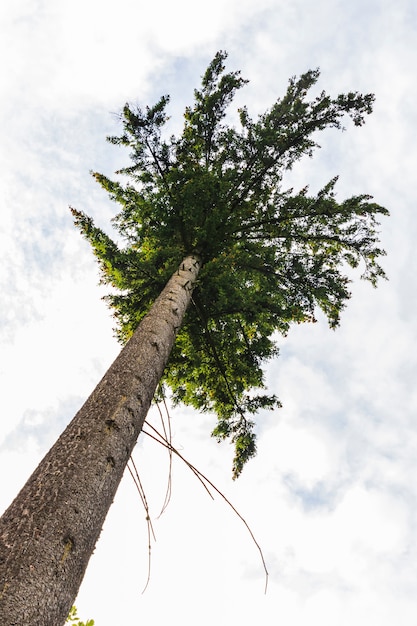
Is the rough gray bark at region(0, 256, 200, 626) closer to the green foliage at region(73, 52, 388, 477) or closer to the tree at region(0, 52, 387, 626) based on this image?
the tree at region(0, 52, 387, 626)

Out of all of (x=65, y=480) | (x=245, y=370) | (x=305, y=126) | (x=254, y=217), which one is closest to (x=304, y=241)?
(x=254, y=217)

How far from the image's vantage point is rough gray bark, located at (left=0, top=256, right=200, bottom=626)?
1.50 meters

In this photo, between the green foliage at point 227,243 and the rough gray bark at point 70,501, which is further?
the green foliage at point 227,243

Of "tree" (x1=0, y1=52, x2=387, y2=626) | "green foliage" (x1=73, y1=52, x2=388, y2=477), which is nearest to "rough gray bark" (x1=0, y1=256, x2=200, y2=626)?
"tree" (x1=0, y1=52, x2=387, y2=626)

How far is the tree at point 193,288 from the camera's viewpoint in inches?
76.7

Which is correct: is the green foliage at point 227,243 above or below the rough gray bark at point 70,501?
above

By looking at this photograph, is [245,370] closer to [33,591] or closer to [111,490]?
[111,490]

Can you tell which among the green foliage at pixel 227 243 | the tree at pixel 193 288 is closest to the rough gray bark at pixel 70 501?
the tree at pixel 193 288

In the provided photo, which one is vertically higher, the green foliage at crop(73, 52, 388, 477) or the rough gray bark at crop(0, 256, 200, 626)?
the green foliage at crop(73, 52, 388, 477)

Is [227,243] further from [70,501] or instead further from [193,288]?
[70,501]

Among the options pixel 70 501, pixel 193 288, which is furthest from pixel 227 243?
pixel 70 501

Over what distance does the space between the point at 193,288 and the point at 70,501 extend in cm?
388

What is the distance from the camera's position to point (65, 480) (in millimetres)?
2068

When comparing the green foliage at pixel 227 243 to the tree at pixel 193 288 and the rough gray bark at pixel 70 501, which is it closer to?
the tree at pixel 193 288
